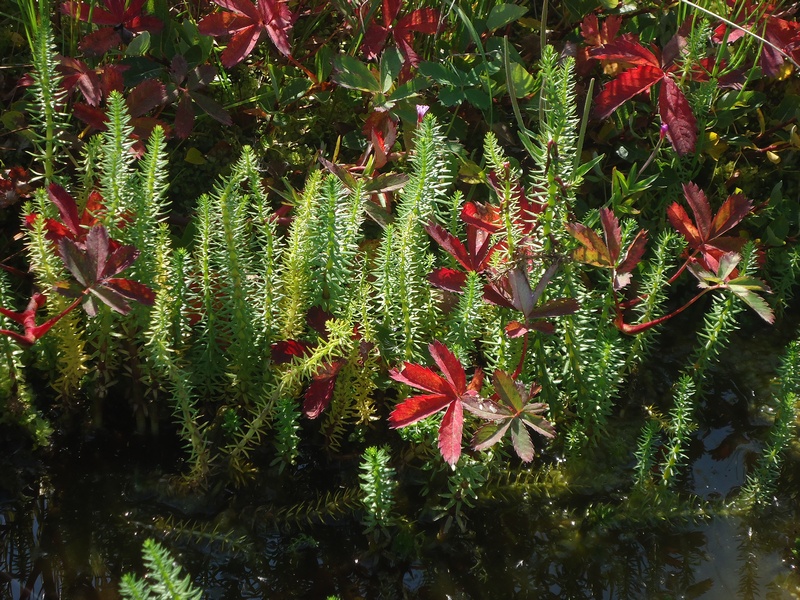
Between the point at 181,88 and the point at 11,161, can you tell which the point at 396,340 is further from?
the point at 11,161

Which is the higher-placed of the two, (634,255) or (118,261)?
(118,261)

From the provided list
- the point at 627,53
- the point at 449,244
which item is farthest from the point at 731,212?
the point at 449,244

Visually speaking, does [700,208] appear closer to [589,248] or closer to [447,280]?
[589,248]

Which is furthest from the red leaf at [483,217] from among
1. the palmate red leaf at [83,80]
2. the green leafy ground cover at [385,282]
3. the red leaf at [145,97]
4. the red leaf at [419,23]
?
the palmate red leaf at [83,80]

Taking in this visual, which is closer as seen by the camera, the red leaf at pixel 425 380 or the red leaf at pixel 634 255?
the red leaf at pixel 425 380

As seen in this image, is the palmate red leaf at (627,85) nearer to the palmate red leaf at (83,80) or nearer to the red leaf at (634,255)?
the red leaf at (634,255)

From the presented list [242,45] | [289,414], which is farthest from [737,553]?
[242,45]

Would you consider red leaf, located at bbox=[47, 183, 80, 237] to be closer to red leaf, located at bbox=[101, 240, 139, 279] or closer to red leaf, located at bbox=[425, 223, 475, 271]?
red leaf, located at bbox=[101, 240, 139, 279]

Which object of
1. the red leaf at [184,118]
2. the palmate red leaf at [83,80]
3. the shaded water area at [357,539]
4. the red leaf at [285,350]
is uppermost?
the palmate red leaf at [83,80]
